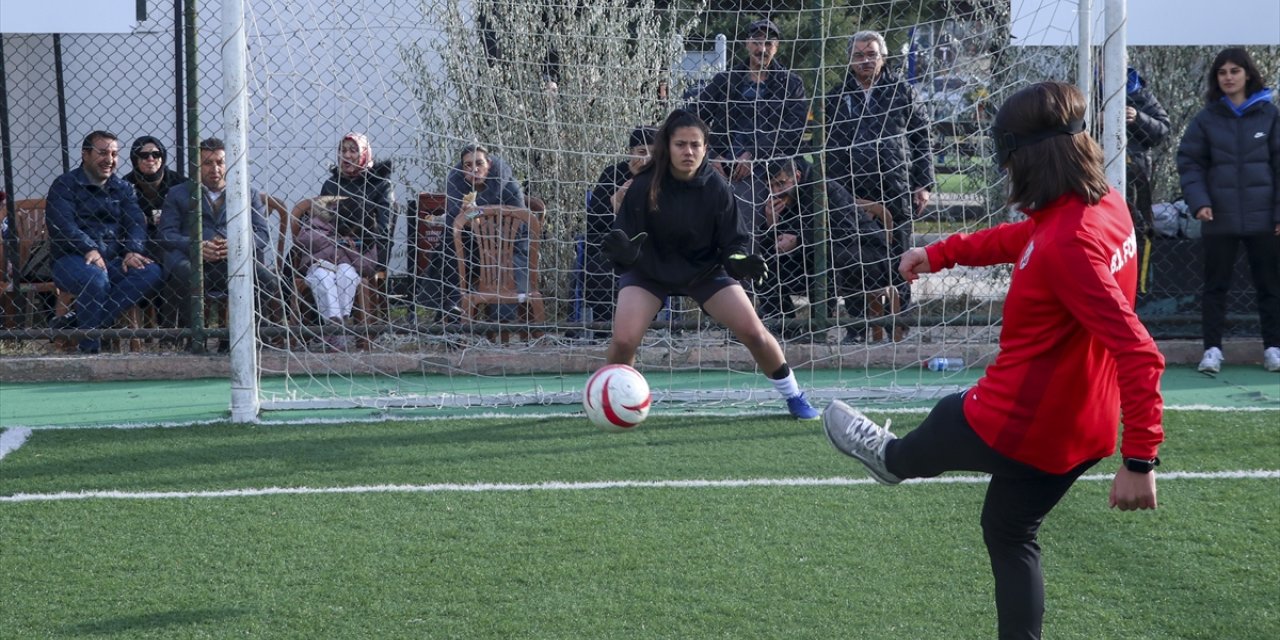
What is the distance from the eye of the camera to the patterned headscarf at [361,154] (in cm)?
819

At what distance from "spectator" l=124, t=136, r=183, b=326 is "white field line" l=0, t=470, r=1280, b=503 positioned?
11.7ft

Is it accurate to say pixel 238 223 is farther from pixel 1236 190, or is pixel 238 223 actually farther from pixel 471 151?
pixel 1236 190

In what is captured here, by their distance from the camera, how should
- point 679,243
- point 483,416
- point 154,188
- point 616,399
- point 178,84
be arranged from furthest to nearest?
point 178,84
point 154,188
point 483,416
point 679,243
point 616,399

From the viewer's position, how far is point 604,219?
8562mm

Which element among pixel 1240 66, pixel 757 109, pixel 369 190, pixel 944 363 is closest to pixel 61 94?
pixel 369 190

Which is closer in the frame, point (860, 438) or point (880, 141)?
point (860, 438)

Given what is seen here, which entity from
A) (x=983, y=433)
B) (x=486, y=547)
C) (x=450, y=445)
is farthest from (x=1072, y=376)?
(x=450, y=445)

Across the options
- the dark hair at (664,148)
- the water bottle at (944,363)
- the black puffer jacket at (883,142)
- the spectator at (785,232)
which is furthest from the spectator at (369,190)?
the water bottle at (944,363)

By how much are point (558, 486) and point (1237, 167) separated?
17.4 ft

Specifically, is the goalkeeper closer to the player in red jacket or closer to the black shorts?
the black shorts

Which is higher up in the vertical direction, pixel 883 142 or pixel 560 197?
pixel 883 142

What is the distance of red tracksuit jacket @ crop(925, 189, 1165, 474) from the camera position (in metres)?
2.99

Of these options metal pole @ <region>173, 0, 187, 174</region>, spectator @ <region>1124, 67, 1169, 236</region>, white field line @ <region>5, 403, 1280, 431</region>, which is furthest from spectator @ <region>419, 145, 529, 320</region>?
spectator @ <region>1124, 67, 1169, 236</region>

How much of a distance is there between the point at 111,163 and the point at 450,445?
159 inches
